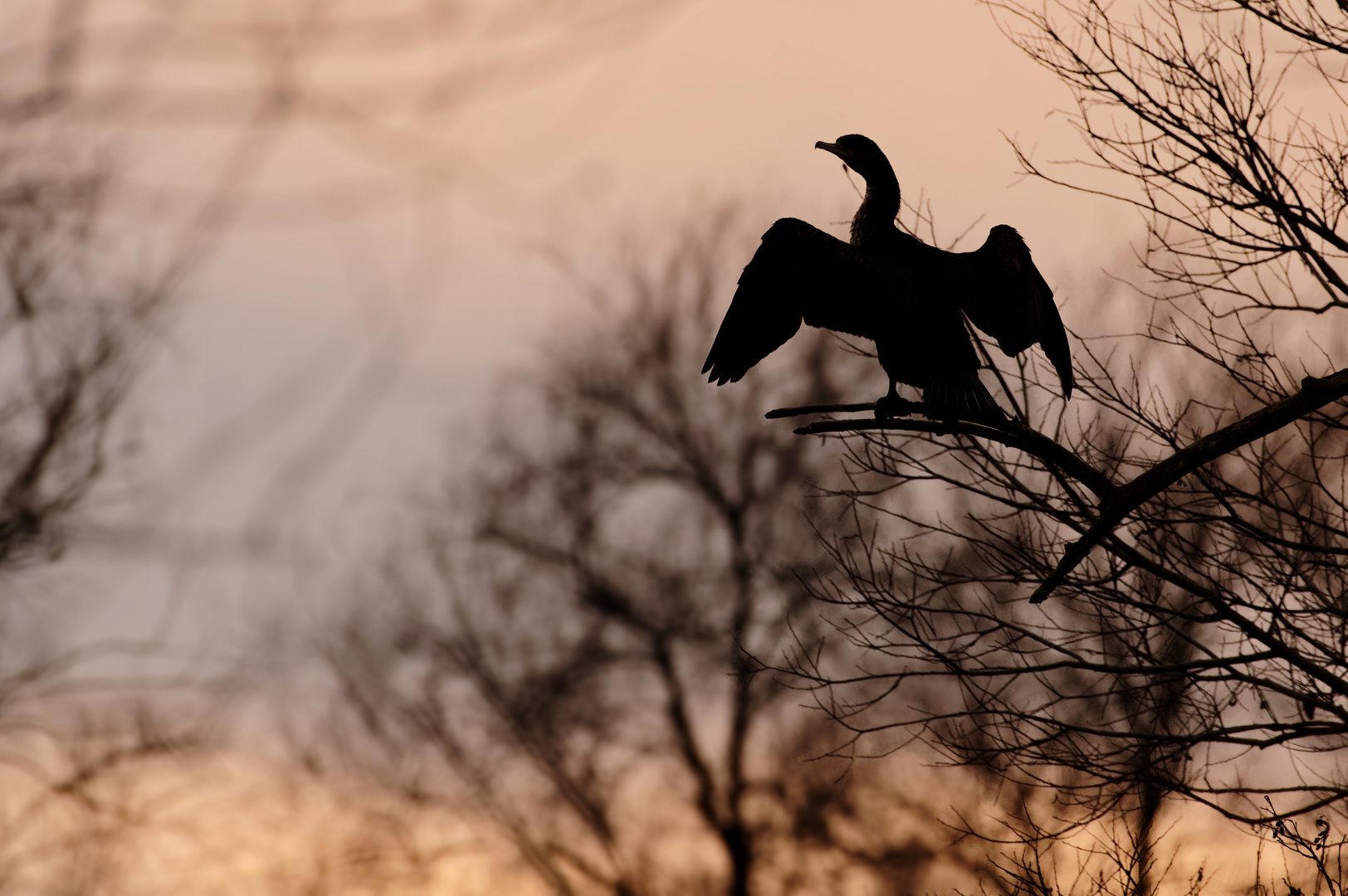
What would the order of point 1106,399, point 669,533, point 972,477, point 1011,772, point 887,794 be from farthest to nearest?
point 669,533
point 887,794
point 1011,772
point 972,477
point 1106,399

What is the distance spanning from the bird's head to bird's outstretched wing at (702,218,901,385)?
627 millimetres

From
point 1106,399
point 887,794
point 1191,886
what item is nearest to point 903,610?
point 1106,399

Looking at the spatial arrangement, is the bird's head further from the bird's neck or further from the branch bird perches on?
the branch bird perches on

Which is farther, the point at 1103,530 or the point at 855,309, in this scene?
the point at 855,309

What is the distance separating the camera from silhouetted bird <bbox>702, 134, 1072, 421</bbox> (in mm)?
5414

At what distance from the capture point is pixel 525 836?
15758mm

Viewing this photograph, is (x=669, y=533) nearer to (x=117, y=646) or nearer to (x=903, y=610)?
(x=903, y=610)

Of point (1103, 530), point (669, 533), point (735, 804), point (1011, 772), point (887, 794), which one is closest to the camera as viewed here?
point (1103, 530)

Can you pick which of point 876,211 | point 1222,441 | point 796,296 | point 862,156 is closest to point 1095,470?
Result: point 1222,441

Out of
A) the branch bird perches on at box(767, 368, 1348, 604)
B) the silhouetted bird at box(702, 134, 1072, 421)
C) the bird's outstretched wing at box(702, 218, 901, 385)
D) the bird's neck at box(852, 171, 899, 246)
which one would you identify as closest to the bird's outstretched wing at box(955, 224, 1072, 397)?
the silhouetted bird at box(702, 134, 1072, 421)

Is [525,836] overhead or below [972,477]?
below

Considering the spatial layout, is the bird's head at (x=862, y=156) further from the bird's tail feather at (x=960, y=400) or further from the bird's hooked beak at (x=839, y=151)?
the bird's tail feather at (x=960, y=400)

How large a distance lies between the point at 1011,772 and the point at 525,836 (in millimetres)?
9279

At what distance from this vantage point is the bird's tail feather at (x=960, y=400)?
5.20 m
